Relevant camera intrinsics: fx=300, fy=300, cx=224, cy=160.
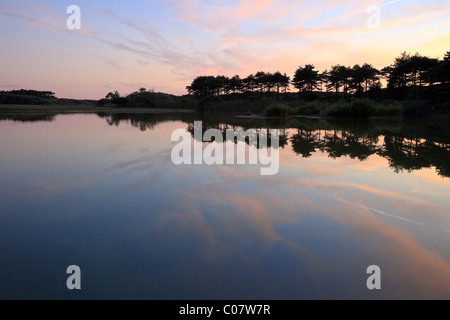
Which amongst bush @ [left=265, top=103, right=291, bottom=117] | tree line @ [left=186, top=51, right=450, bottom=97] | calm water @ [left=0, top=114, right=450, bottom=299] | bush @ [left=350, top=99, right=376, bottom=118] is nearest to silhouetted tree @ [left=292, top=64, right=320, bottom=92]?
tree line @ [left=186, top=51, right=450, bottom=97]

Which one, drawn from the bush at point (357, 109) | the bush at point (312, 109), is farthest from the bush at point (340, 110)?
the bush at point (312, 109)

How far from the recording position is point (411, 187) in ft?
19.7

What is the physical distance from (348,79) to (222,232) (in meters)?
57.5

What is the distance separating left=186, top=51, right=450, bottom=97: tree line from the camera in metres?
43.5

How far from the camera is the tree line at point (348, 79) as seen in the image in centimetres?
4353

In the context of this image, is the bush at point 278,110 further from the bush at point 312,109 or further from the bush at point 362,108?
the bush at point 362,108

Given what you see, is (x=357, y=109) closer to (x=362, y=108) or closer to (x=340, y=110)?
(x=362, y=108)

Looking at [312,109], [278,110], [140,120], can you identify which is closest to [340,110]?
[278,110]

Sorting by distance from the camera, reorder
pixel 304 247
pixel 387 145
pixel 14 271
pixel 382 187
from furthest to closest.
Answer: pixel 387 145 < pixel 382 187 < pixel 304 247 < pixel 14 271

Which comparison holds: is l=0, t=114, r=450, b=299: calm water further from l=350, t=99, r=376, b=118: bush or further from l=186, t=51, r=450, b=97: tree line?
l=186, t=51, r=450, b=97: tree line

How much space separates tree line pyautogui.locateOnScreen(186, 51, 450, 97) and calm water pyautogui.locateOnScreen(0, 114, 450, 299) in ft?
118

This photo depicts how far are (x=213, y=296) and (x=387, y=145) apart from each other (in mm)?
11555
